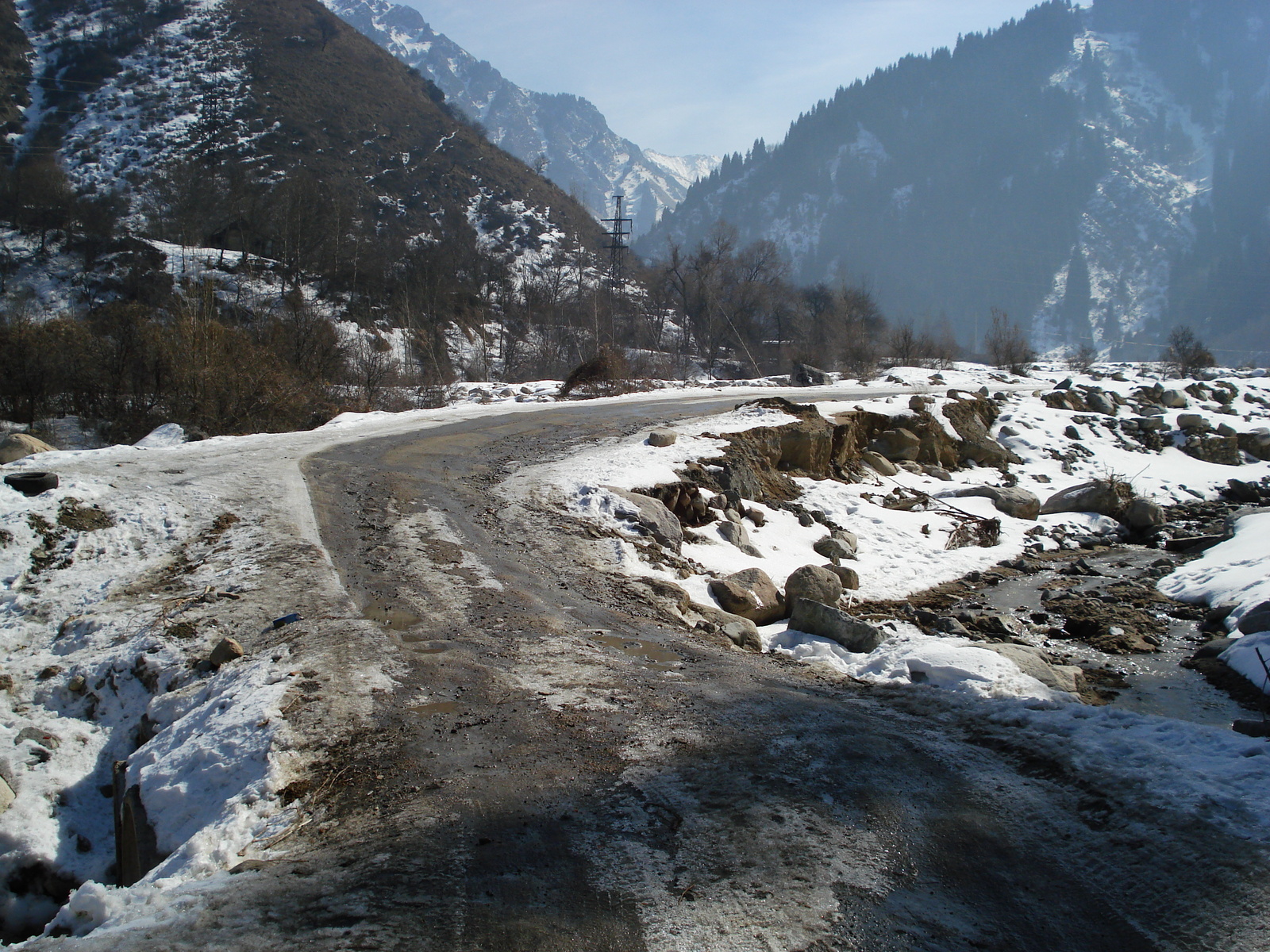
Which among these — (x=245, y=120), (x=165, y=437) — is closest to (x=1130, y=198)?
(x=245, y=120)

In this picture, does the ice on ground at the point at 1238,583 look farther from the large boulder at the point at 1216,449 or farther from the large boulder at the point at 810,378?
the large boulder at the point at 810,378

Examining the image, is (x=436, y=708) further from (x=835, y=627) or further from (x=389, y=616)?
(x=835, y=627)

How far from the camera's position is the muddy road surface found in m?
2.54

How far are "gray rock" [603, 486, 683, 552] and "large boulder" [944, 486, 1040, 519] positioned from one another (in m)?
8.36

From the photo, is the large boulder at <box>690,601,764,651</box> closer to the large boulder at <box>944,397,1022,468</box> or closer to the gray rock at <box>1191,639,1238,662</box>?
the gray rock at <box>1191,639,1238,662</box>

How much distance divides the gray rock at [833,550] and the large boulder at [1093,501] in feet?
23.0

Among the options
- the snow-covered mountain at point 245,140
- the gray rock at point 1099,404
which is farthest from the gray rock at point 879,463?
the snow-covered mountain at point 245,140

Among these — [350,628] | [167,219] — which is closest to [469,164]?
[167,219]

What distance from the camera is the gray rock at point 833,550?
432 inches

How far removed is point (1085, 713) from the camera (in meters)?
4.46

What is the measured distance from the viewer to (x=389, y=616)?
19.5ft

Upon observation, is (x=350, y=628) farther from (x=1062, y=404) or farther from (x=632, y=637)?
(x=1062, y=404)

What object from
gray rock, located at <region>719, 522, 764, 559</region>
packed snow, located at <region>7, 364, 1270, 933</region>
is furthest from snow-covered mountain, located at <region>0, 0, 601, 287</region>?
gray rock, located at <region>719, 522, 764, 559</region>

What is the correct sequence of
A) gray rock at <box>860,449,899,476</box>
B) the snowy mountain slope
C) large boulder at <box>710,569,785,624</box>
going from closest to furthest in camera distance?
large boulder at <box>710,569,785,624</box>, gray rock at <box>860,449,899,476</box>, the snowy mountain slope
